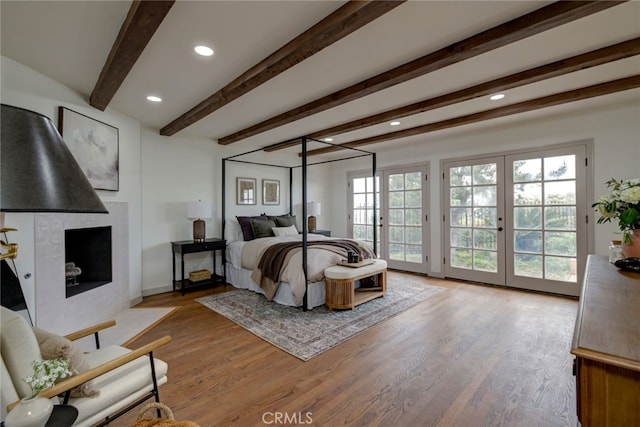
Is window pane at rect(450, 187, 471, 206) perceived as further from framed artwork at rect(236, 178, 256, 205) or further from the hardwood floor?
framed artwork at rect(236, 178, 256, 205)

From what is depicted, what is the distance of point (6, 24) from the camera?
191 centimetres

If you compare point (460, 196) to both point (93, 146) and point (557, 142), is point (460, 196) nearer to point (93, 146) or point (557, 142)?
point (557, 142)

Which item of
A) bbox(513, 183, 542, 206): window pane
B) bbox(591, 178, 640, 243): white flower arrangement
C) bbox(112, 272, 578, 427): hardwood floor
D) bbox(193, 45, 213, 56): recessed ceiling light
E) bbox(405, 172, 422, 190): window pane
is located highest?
bbox(193, 45, 213, 56): recessed ceiling light

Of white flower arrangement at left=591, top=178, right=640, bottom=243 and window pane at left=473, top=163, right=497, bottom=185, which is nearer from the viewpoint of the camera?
white flower arrangement at left=591, top=178, right=640, bottom=243

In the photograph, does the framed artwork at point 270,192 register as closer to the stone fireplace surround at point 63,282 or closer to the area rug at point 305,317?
the area rug at point 305,317

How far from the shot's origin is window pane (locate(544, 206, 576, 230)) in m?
3.94

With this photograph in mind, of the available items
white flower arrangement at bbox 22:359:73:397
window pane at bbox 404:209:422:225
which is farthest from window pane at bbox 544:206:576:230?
white flower arrangement at bbox 22:359:73:397

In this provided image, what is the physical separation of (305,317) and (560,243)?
3634 mm

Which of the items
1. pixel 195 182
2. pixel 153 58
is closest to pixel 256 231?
pixel 195 182

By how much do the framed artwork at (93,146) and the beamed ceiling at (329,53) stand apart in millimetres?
294

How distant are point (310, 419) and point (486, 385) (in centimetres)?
128

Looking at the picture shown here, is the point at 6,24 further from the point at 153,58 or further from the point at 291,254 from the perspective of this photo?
the point at 291,254

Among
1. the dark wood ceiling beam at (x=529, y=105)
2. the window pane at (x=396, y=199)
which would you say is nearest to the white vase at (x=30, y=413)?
the dark wood ceiling beam at (x=529, y=105)

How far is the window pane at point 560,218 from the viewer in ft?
12.9
